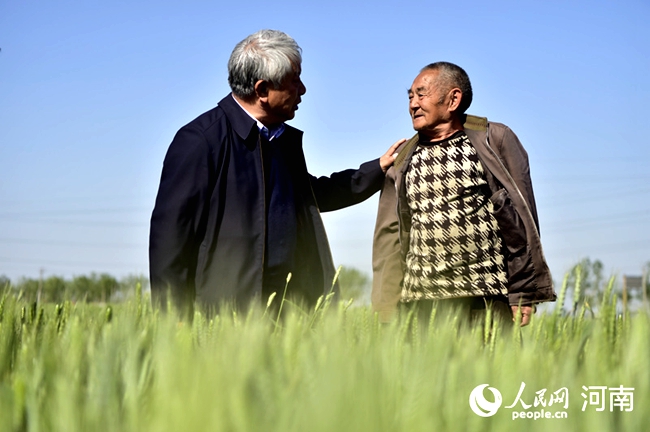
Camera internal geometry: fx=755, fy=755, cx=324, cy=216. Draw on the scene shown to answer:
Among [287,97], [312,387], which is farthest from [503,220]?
[312,387]

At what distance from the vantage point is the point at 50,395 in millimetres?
1171

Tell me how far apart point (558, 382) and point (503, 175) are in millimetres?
2465

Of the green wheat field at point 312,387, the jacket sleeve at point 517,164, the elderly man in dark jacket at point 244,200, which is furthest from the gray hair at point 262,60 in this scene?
the green wheat field at point 312,387

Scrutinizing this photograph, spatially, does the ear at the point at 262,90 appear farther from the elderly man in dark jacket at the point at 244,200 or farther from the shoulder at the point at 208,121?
the shoulder at the point at 208,121

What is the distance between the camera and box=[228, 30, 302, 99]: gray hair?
3.39 metres

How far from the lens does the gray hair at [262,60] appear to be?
3.39 m

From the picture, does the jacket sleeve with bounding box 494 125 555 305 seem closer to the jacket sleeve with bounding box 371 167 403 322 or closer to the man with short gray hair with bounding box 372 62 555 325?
the man with short gray hair with bounding box 372 62 555 325

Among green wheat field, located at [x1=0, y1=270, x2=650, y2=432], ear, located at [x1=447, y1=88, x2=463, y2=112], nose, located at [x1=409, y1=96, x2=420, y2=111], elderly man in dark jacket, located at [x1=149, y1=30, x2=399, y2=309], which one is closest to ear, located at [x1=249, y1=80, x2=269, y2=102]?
elderly man in dark jacket, located at [x1=149, y1=30, x2=399, y2=309]

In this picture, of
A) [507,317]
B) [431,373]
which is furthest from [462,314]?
[431,373]

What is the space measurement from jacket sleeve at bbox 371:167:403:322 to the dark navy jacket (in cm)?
44

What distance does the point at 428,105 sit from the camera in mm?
3688

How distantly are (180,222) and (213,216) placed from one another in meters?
0.15

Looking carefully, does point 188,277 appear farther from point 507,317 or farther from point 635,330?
point 635,330

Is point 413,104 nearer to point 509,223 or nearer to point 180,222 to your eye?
point 509,223
